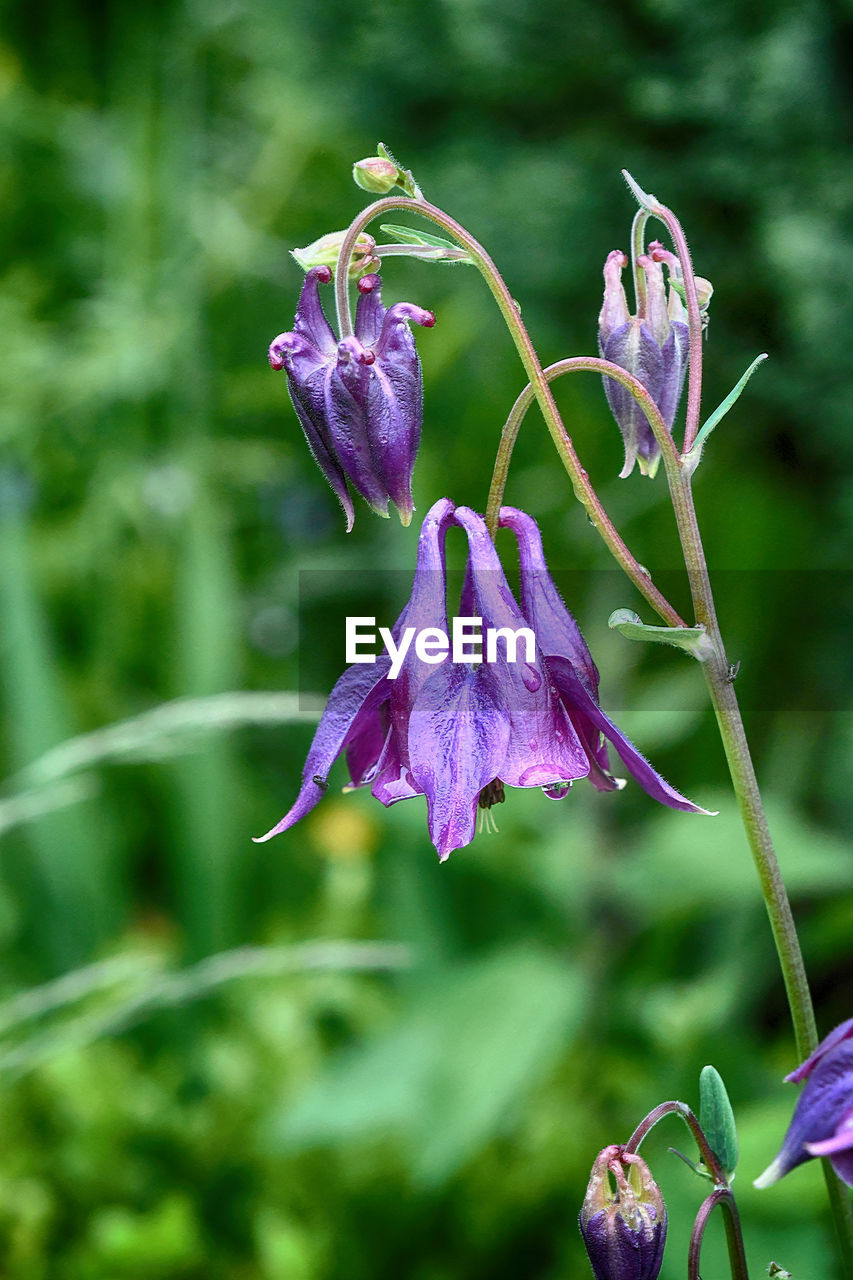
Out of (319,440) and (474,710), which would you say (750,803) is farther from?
(319,440)

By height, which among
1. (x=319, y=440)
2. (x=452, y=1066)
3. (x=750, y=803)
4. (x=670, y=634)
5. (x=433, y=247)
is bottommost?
(x=452, y=1066)

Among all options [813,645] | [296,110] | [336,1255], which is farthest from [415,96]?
[336,1255]

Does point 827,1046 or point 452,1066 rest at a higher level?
point 827,1046

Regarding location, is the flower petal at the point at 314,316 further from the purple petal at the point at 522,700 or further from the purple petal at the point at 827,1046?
the purple petal at the point at 827,1046

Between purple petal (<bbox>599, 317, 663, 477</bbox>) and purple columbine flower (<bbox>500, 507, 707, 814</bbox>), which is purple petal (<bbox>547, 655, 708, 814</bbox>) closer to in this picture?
purple columbine flower (<bbox>500, 507, 707, 814</bbox>)

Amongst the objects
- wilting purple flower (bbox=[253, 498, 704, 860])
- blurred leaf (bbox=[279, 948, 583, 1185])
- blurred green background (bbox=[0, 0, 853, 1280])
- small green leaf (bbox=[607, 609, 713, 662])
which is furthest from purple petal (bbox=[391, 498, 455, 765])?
blurred leaf (bbox=[279, 948, 583, 1185])

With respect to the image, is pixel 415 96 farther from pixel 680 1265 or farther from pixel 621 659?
pixel 680 1265

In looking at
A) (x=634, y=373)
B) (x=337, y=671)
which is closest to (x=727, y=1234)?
(x=634, y=373)
